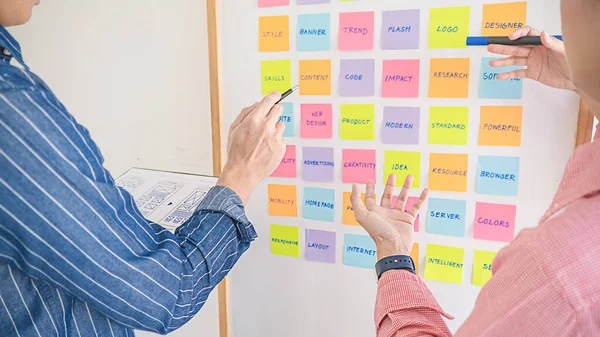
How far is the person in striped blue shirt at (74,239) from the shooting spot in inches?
19.5

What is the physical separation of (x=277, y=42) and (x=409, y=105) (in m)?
0.36

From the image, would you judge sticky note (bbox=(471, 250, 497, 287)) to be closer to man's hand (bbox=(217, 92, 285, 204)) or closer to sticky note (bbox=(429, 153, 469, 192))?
sticky note (bbox=(429, 153, 469, 192))

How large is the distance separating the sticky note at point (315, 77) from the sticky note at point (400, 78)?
14cm

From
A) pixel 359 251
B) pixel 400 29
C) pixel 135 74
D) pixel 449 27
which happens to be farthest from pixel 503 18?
pixel 135 74

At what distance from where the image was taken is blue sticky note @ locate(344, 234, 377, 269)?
1.14 m

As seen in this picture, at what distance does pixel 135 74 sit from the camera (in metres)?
1.35

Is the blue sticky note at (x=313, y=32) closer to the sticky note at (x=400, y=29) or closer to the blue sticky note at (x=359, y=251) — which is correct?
the sticky note at (x=400, y=29)

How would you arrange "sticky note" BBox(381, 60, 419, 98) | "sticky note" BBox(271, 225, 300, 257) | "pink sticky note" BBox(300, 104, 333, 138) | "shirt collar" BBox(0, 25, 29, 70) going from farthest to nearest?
"sticky note" BBox(271, 225, 300, 257)
"pink sticky note" BBox(300, 104, 333, 138)
"sticky note" BBox(381, 60, 419, 98)
"shirt collar" BBox(0, 25, 29, 70)

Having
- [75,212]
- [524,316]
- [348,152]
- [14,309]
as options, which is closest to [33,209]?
[75,212]

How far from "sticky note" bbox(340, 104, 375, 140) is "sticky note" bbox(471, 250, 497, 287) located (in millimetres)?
367

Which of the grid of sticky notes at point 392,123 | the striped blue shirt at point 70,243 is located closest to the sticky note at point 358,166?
the grid of sticky notes at point 392,123

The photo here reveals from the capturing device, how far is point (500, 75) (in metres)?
0.91

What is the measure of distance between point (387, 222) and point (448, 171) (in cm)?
26

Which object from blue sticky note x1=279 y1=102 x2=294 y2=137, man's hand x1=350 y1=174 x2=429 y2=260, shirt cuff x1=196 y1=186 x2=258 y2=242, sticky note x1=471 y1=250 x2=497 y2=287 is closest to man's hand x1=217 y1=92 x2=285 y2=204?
shirt cuff x1=196 y1=186 x2=258 y2=242
